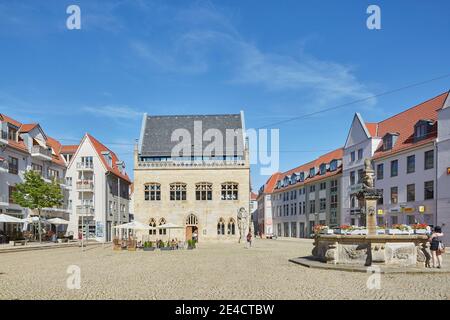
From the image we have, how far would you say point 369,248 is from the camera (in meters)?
18.0

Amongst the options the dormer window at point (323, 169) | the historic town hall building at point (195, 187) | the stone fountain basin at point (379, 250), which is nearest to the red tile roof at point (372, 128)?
the dormer window at point (323, 169)

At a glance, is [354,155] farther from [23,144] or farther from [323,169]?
[23,144]

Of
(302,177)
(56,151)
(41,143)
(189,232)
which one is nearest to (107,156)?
(56,151)

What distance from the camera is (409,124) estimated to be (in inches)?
1865

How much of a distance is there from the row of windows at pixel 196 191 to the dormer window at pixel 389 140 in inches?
658

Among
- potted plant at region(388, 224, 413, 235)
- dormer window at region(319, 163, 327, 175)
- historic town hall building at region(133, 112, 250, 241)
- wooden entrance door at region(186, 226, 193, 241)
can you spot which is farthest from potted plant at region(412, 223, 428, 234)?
dormer window at region(319, 163, 327, 175)

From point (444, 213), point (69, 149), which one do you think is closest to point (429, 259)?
point (444, 213)

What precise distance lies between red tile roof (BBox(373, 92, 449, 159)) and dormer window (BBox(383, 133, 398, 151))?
334 mm

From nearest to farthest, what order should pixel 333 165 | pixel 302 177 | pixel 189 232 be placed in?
pixel 189 232 → pixel 333 165 → pixel 302 177

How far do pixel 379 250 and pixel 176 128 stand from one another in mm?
42784

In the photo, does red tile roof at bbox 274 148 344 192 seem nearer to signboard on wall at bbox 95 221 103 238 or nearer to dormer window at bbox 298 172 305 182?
dormer window at bbox 298 172 305 182

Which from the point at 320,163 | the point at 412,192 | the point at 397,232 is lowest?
the point at 397,232

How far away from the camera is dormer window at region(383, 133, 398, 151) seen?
1884 inches
